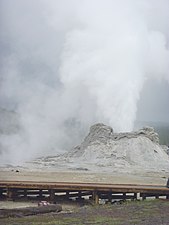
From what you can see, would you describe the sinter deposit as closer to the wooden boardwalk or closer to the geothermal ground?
the geothermal ground

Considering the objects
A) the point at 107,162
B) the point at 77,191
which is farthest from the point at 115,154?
the point at 77,191

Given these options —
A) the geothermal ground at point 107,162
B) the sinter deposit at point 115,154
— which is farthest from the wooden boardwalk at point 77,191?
the sinter deposit at point 115,154

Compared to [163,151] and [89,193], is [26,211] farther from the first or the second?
[163,151]

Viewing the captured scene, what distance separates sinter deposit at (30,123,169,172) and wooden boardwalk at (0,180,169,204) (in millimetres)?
17194

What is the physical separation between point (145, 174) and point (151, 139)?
13322mm

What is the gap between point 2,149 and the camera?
5591 cm

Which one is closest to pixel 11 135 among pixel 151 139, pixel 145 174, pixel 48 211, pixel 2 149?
pixel 2 149

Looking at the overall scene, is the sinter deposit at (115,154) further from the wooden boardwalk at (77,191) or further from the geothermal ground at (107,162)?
the wooden boardwalk at (77,191)

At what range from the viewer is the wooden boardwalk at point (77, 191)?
21.8 m

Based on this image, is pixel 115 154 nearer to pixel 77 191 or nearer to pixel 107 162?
pixel 107 162

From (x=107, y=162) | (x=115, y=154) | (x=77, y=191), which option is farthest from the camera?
(x=115, y=154)

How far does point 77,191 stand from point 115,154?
24028 mm

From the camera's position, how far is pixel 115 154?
46.2m

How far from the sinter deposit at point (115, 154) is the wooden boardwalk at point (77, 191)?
1719 cm
